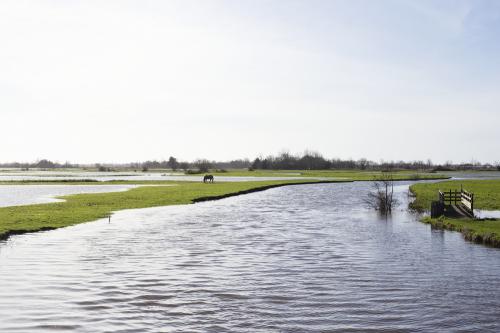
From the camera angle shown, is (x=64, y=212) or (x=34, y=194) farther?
(x=34, y=194)

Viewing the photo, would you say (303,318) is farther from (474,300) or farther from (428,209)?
(428,209)

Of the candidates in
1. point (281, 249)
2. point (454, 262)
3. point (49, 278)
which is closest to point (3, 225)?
point (49, 278)

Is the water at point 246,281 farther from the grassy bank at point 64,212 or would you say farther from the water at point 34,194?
the water at point 34,194

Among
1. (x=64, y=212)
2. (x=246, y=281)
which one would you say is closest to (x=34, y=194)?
(x=64, y=212)

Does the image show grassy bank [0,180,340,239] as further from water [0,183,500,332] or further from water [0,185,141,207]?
water [0,185,141,207]

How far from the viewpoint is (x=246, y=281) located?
18094 mm

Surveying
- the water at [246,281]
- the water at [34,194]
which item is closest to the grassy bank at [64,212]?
the water at [246,281]

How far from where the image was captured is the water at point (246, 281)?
1340 cm

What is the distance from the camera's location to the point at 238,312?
14.2 m

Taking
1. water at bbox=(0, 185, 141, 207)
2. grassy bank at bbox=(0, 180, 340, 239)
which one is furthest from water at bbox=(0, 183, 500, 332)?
water at bbox=(0, 185, 141, 207)

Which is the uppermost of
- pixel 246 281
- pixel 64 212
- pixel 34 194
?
pixel 34 194

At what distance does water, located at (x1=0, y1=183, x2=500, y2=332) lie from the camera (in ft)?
44.0

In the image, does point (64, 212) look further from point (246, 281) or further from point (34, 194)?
point (34, 194)

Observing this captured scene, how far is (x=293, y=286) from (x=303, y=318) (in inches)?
145
